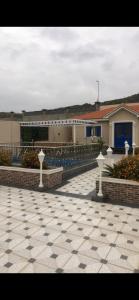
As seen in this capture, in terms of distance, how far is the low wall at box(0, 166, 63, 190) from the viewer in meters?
10.2

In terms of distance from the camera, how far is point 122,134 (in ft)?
68.5

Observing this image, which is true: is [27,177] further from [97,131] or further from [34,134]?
[34,134]

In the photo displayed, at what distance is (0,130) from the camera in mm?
21125

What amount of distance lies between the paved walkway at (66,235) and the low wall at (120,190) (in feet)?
1.98

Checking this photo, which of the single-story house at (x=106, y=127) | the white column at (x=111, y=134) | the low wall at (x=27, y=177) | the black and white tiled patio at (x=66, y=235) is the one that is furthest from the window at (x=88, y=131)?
the black and white tiled patio at (x=66, y=235)

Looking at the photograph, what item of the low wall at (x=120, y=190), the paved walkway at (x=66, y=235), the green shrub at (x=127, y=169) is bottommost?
the paved walkway at (x=66, y=235)

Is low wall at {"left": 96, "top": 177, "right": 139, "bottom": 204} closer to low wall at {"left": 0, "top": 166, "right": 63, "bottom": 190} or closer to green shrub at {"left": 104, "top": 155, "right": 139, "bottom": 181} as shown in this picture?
green shrub at {"left": 104, "top": 155, "right": 139, "bottom": 181}

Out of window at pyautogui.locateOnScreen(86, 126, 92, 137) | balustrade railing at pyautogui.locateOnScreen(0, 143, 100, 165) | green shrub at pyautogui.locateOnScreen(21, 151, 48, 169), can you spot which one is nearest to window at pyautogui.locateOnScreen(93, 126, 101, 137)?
window at pyautogui.locateOnScreen(86, 126, 92, 137)

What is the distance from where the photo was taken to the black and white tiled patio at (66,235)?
4398 mm

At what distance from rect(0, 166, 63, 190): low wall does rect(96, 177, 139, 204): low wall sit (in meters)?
2.72

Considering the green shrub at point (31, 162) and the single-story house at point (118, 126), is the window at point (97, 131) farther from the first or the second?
the green shrub at point (31, 162)

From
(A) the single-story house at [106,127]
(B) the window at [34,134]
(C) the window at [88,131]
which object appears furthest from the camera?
(B) the window at [34,134]
